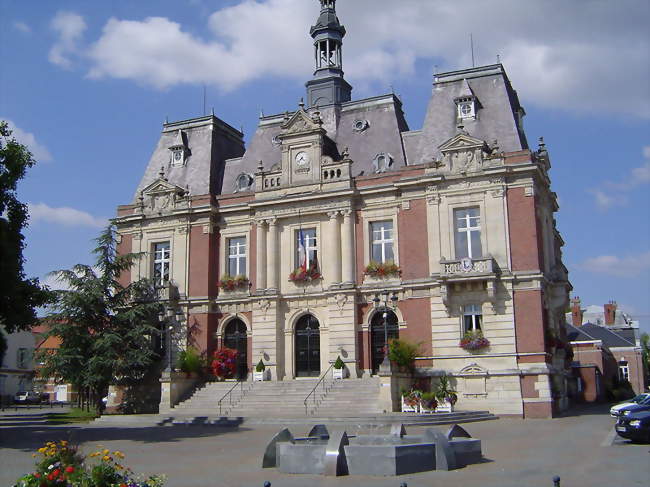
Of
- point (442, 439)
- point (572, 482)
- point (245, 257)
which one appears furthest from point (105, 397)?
point (572, 482)

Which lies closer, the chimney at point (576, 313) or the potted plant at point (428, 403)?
the potted plant at point (428, 403)

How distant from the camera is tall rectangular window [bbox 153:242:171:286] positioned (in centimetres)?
3828

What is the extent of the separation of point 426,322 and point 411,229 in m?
4.49

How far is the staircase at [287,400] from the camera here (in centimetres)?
2953

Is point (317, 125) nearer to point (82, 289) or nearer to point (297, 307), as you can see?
point (297, 307)

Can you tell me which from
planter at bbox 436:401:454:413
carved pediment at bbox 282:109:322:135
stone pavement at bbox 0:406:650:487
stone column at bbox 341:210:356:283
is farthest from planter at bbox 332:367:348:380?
carved pediment at bbox 282:109:322:135

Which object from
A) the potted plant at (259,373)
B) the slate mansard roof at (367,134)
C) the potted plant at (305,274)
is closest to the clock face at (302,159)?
the slate mansard roof at (367,134)

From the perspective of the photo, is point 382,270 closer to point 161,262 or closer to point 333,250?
point 333,250

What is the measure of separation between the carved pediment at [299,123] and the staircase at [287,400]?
508 inches

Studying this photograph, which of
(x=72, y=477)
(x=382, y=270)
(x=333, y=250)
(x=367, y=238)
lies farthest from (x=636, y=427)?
(x=333, y=250)

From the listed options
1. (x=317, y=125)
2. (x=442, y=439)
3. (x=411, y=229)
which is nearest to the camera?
(x=442, y=439)

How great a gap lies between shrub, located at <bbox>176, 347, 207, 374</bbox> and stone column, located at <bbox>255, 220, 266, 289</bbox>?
15.6 ft

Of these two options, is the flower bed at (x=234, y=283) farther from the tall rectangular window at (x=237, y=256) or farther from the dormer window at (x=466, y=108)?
the dormer window at (x=466, y=108)

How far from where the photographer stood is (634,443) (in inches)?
732
